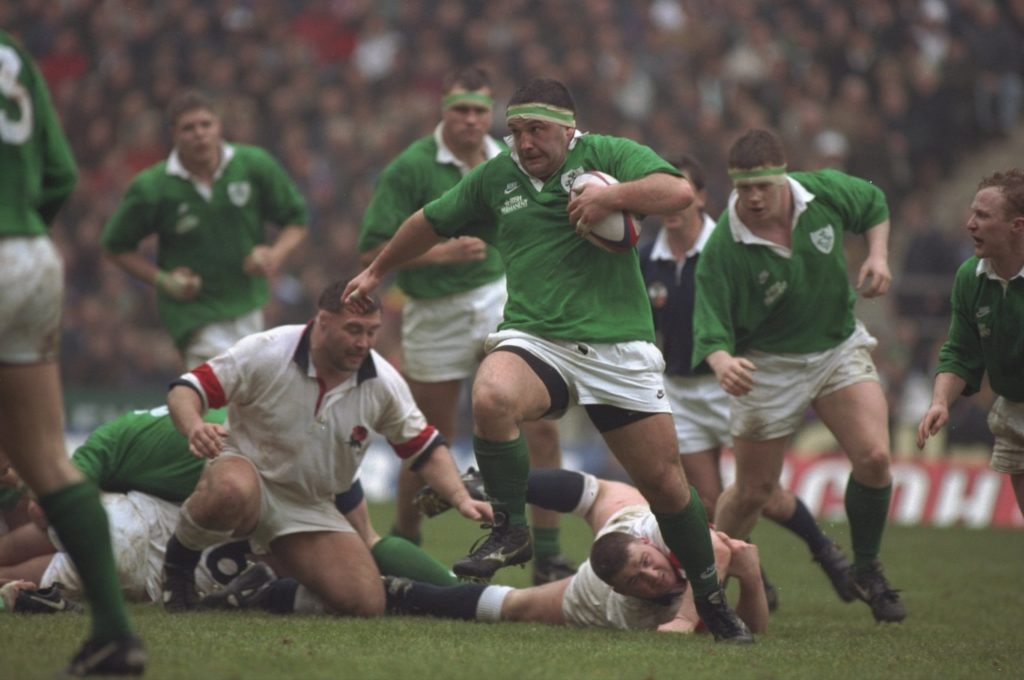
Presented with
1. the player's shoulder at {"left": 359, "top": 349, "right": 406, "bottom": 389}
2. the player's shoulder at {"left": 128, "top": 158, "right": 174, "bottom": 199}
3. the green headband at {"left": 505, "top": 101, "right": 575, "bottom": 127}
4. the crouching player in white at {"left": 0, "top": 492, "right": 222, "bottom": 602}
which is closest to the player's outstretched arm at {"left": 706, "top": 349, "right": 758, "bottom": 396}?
the green headband at {"left": 505, "top": 101, "right": 575, "bottom": 127}

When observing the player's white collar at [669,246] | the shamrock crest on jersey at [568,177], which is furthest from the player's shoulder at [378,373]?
the player's white collar at [669,246]

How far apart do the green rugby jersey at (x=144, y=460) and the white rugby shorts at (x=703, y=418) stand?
287 centimetres

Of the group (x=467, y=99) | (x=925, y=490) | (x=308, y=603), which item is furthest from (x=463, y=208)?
(x=925, y=490)

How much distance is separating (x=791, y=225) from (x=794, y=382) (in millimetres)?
813

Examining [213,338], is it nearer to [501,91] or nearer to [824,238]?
[824,238]

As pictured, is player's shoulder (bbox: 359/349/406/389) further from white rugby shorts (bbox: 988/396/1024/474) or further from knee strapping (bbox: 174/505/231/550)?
white rugby shorts (bbox: 988/396/1024/474)

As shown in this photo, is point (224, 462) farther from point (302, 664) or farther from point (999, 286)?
point (999, 286)

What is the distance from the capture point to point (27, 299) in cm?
479

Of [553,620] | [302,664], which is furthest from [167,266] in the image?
[302,664]

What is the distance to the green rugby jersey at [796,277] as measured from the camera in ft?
25.1

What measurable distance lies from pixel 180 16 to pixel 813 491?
34.7ft

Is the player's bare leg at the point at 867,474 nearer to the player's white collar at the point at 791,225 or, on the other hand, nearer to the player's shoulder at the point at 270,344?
the player's white collar at the point at 791,225

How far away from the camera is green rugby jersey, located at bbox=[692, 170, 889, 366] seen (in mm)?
7637

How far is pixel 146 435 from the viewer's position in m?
7.74
